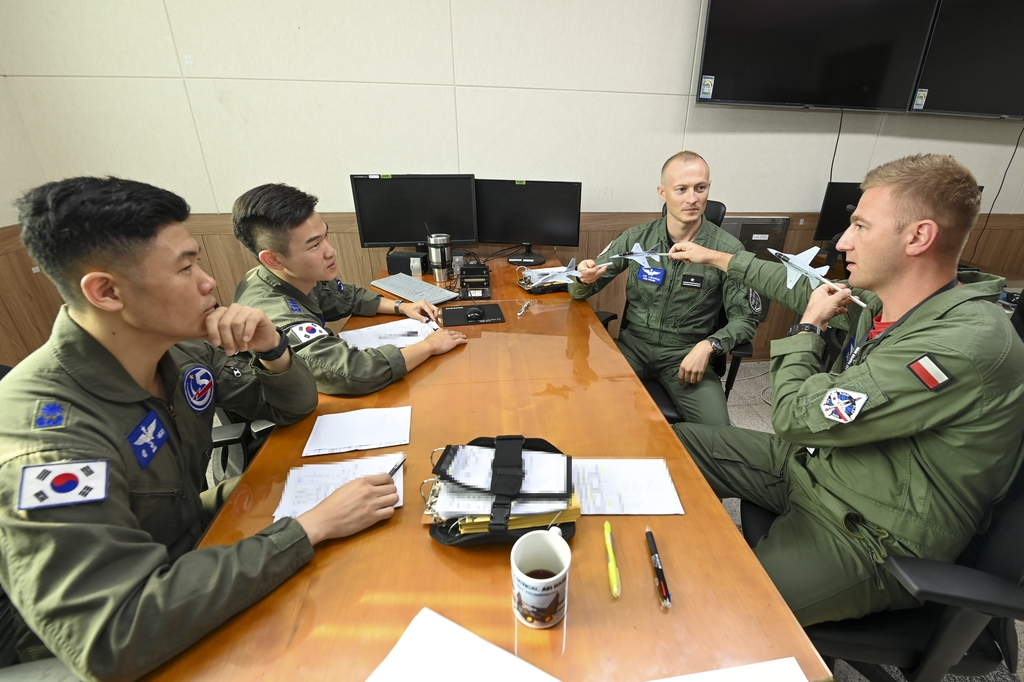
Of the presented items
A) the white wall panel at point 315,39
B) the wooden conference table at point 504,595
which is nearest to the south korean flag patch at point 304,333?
the wooden conference table at point 504,595

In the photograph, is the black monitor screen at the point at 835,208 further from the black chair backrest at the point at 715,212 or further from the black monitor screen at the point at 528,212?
the black monitor screen at the point at 528,212

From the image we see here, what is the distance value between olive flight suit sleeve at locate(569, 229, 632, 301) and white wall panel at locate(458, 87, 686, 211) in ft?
2.58

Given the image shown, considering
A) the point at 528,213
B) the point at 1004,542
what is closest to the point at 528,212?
the point at 528,213

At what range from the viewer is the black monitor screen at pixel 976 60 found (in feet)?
8.67

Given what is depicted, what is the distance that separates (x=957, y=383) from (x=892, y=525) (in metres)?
0.37

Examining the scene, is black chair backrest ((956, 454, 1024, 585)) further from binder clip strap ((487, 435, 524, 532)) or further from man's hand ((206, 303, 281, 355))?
man's hand ((206, 303, 281, 355))

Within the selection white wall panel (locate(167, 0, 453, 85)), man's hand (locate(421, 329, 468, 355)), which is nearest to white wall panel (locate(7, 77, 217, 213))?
white wall panel (locate(167, 0, 453, 85))

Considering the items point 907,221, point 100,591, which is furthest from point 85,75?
point 907,221

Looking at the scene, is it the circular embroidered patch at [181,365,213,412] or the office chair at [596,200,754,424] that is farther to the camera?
the office chair at [596,200,754,424]

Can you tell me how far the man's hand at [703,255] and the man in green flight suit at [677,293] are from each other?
0.77 feet

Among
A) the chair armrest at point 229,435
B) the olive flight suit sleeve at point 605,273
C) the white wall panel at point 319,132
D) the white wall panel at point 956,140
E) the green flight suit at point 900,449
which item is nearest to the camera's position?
the green flight suit at point 900,449

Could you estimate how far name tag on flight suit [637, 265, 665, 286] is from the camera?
217cm

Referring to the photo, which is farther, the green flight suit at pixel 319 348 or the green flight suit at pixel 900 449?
the green flight suit at pixel 319 348

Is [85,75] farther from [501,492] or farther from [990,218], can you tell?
[990,218]
